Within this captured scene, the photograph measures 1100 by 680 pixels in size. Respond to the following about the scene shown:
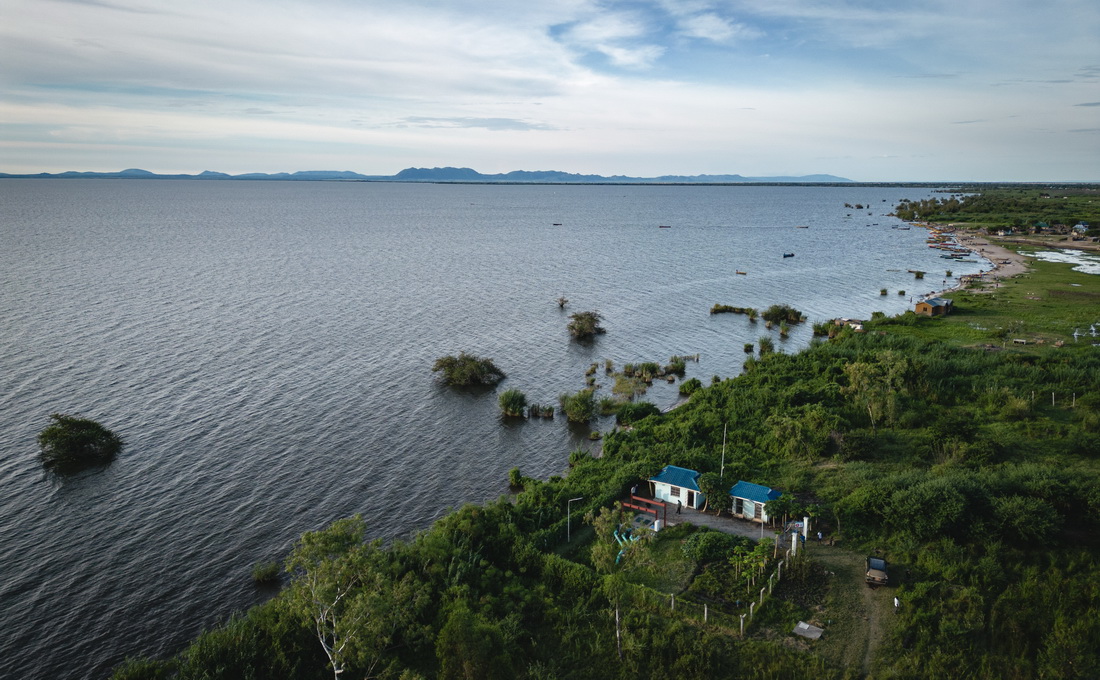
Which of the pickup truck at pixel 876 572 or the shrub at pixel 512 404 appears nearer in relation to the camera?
the pickup truck at pixel 876 572

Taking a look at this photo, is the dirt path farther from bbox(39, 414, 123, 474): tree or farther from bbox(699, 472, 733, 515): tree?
bbox(39, 414, 123, 474): tree

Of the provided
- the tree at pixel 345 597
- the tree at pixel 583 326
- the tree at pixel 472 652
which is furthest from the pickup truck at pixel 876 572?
the tree at pixel 583 326

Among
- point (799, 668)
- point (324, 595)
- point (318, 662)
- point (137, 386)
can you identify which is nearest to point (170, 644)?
point (318, 662)

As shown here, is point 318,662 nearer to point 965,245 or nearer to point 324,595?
point 324,595

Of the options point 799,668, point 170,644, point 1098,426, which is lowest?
point 170,644

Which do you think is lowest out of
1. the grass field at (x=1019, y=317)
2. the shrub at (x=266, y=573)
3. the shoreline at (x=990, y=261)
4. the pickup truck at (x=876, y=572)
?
the shrub at (x=266, y=573)

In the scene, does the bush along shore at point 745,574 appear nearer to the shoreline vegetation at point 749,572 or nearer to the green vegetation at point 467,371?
the shoreline vegetation at point 749,572

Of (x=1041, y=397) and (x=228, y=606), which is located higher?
(x=1041, y=397)
